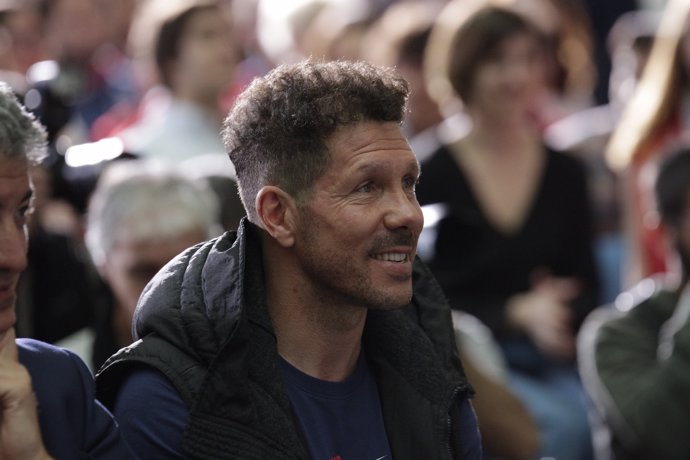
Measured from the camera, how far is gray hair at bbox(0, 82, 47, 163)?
3004 mm

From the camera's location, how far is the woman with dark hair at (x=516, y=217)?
610cm

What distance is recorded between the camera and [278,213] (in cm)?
341

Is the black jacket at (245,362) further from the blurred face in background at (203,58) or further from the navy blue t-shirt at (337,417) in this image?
the blurred face in background at (203,58)

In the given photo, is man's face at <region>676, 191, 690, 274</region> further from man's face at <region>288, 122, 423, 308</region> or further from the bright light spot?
man's face at <region>288, 122, 423, 308</region>

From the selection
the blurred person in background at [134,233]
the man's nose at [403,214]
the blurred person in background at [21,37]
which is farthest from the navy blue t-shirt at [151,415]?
the blurred person in background at [21,37]

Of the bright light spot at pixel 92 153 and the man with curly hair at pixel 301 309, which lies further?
the bright light spot at pixel 92 153

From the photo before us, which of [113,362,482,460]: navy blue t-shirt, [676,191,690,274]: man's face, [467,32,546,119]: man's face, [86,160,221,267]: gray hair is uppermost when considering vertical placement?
[467,32,546,119]: man's face

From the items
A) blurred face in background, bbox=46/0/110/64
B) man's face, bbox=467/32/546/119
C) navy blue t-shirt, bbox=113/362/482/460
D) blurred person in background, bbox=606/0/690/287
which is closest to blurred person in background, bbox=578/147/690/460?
man's face, bbox=467/32/546/119

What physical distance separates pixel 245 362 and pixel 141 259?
1419mm

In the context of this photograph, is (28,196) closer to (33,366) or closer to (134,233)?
(33,366)

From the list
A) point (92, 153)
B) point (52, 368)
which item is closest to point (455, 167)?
point (92, 153)

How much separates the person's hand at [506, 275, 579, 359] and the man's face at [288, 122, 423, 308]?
110 inches

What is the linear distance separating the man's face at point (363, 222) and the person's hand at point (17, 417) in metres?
0.76

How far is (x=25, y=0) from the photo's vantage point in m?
8.05
